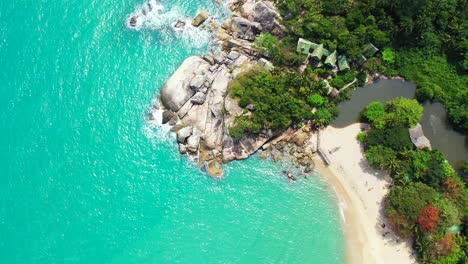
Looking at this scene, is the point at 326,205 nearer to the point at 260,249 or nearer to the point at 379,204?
the point at 379,204

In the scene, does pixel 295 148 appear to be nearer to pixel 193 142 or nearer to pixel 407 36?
pixel 193 142

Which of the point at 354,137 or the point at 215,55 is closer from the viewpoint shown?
the point at 354,137

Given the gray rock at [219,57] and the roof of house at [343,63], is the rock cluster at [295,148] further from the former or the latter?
the gray rock at [219,57]

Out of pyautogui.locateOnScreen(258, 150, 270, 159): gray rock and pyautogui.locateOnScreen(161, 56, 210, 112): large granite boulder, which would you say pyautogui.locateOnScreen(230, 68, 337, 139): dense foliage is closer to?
pyautogui.locateOnScreen(258, 150, 270, 159): gray rock

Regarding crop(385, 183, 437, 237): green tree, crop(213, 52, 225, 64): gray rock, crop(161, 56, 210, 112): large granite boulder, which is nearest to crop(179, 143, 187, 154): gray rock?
crop(161, 56, 210, 112): large granite boulder

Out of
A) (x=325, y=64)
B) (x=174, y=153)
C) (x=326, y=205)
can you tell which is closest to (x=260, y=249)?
(x=326, y=205)

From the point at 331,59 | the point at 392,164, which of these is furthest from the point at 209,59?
the point at 392,164
